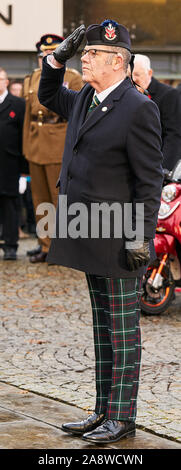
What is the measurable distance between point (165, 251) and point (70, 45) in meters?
3.94

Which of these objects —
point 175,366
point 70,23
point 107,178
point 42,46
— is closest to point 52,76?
point 107,178

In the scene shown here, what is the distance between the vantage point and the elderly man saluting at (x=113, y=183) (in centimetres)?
505

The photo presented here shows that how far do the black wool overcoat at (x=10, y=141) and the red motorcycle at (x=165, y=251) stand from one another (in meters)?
4.14

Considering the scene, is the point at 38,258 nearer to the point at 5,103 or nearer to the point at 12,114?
the point at 12,114

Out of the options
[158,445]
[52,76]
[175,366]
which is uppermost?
[52,76]

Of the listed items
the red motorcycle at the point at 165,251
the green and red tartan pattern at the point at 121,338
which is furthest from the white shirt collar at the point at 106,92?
the red motorcycle at the point at 165,251

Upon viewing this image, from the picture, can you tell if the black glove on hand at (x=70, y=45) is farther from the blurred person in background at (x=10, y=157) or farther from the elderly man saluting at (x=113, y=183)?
the blurred person in background at (x=10, y=157)

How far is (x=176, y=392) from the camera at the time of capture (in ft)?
20.9

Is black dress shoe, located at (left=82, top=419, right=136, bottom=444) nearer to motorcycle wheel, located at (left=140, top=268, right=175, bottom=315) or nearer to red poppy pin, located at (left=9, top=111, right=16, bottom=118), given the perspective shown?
motorcycle wheel, located at (left=140, top=268, right=175, bottom=315)

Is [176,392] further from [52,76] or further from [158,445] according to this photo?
[52,76]

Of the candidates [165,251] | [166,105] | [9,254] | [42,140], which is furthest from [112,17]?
[165,251]

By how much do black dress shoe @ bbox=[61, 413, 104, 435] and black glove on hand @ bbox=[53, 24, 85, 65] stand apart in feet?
5.65

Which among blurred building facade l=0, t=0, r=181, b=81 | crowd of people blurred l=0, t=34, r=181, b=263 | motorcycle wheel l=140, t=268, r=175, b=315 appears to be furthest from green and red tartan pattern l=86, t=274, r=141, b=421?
blurred building facade l=0, t=0, r=181, b=81
